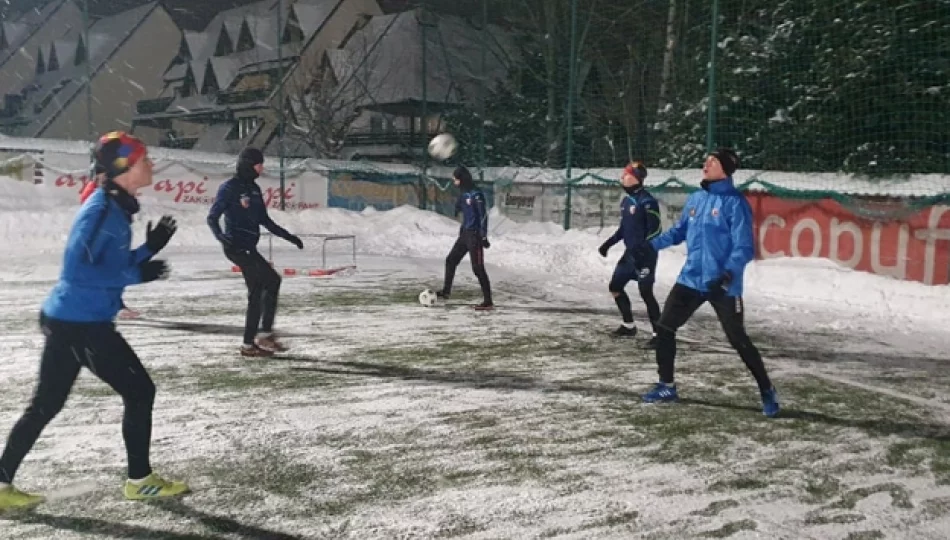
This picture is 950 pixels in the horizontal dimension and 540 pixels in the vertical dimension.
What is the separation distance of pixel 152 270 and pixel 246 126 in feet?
124

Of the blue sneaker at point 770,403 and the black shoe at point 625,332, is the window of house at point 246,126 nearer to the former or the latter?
the black shoe at point 625,332

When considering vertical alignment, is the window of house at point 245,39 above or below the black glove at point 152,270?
above

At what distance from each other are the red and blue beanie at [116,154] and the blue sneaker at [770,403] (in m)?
4.32

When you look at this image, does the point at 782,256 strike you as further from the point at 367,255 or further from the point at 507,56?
the point at 507,56

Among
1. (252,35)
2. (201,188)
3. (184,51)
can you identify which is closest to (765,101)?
(201,188)

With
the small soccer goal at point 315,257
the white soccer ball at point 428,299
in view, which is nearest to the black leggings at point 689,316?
the white soccer ball at point 428,299

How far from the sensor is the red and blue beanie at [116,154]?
382 centimetres

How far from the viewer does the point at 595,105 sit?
77.5ft

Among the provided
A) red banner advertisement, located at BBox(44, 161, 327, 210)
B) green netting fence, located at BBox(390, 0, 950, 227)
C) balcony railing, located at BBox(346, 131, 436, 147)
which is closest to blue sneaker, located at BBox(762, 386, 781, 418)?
green netting fence, located at BBox(390, 0, 950, 227)

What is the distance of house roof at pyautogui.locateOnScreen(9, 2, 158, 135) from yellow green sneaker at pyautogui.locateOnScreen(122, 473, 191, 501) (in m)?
41.0

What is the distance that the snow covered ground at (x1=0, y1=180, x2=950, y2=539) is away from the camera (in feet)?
12.7

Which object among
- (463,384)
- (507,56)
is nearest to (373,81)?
(507,56)

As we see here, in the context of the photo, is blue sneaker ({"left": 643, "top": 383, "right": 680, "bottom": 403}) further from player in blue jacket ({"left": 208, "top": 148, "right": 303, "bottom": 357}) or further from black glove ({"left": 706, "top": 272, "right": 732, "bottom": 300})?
player in blue jacket ({"left": 208, "top": 148, "right": 303, "bottom": 357})

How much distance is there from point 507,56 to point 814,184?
1772cm
